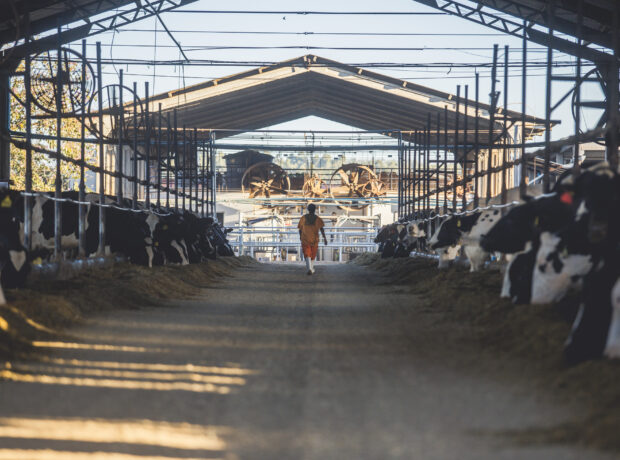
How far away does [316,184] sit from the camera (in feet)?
→ 117

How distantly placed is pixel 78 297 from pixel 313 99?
26.3m

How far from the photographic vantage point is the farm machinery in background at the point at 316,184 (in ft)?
117

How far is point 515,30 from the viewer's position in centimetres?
2100

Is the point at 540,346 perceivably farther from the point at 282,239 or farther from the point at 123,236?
the point at 282,239

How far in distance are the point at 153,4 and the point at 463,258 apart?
11275 mm

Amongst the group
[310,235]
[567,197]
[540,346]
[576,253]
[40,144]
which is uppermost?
[40,144]

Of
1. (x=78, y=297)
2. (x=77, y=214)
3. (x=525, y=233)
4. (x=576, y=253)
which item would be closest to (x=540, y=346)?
(x=576, y=253)

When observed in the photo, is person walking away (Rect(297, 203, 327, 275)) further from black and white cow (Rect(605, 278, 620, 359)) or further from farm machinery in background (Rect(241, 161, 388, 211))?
farm machinery in background (Rect(241, 161, 388, 211))

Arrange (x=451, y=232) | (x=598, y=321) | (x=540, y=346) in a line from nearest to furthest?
1. (x=598, y=321)
2. (x=540, y=346)
3. (x=451, y=232)

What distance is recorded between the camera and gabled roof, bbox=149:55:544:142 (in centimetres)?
3005

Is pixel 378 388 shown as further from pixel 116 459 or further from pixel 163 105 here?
pixel 163 105

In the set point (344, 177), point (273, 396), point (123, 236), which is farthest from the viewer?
point (344, 177)

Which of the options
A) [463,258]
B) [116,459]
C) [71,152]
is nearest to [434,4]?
[463,258]

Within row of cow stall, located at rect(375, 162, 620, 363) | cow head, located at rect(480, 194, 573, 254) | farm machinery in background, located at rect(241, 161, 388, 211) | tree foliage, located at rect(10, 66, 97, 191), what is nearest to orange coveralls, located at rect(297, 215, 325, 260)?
cow head, located at rect(480, 194, 573, 254)
